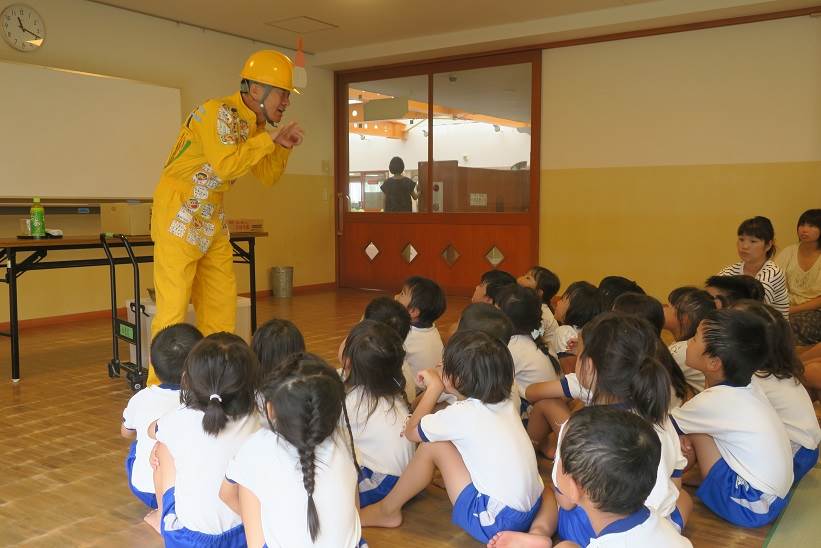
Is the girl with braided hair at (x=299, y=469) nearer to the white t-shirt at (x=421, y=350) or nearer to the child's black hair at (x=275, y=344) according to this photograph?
the child's black hair at (x=275, y=344)

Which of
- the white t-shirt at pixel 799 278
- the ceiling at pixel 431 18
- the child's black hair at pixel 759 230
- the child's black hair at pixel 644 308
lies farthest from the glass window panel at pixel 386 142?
the child's black hair at pixel 644 308

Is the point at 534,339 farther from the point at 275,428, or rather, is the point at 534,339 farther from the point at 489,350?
the point at 275,428

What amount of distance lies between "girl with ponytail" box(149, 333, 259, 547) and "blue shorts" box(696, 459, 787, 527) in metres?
1.41

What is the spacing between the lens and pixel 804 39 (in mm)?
5477

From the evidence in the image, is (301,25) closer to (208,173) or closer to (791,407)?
(208,173)

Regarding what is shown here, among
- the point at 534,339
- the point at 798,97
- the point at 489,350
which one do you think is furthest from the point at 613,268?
the point at 489,350

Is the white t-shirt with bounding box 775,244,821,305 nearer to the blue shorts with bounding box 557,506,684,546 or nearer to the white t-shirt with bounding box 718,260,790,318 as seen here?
the white t-shirt with bounding box 718,260,790,318

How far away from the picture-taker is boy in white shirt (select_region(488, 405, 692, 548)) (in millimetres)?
1294

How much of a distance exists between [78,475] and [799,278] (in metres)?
3.96

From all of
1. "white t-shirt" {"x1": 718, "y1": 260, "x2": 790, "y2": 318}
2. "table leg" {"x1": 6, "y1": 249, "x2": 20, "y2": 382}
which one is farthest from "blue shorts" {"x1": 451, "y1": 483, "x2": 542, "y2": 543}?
"table leg" {"x1": 6, "y1": 249, "x2": 20, "y2": 382}

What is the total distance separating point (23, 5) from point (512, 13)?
148 inches

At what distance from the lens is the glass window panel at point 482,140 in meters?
6.91

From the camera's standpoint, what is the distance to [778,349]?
2242 mm

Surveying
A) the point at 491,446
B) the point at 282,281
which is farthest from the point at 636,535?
the point at 282,281
